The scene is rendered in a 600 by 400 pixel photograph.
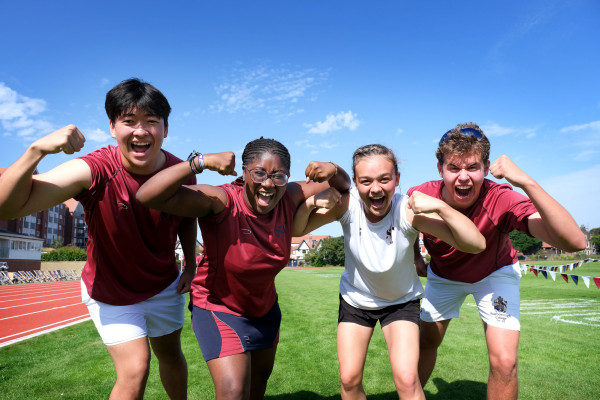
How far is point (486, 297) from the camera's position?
151 inches

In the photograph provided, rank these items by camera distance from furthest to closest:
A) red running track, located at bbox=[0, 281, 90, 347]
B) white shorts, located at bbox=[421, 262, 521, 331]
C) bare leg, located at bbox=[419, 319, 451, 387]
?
1. red running track, located at bbox=[0, 281, 90, 347]
2. bare leg, located at bbox=[419, 319, 451, 387]
3. white shorts, located at bbox=[421, 262, 521, 331]

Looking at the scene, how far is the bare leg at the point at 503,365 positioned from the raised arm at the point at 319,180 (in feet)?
6.08

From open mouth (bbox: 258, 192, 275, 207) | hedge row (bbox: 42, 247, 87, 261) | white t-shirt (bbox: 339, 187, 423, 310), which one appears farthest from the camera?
hedge row (bbox: 42, 247, 87, 261)

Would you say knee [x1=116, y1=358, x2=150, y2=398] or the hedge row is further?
the hedge row

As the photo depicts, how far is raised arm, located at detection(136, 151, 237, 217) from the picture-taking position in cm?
277

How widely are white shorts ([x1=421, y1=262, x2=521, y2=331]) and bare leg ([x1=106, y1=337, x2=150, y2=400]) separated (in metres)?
2.76

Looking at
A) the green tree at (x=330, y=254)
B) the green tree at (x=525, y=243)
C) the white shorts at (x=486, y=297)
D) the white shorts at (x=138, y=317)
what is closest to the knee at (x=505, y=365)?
the white shorts at (x=486, y=297)

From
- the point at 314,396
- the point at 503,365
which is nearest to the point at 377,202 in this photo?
the point at 503,365

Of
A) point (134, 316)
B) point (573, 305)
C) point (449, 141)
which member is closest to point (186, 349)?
point (134, 316)

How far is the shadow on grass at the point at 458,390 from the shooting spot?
16.2 ft

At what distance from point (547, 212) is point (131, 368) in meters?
3.26

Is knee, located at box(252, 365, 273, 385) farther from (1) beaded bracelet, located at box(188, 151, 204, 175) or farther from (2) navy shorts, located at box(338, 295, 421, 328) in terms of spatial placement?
(1) beaded bracelet, located at box(188, 151, 204, 175)

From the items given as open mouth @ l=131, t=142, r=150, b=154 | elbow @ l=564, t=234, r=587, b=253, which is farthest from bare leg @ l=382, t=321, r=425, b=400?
open mouth @ l=131, t=142, r=150, b=154

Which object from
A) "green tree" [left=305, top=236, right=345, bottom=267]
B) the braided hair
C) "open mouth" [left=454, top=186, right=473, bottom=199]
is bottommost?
"green tree" [left=305, top=236, right=345, bottom=267]
